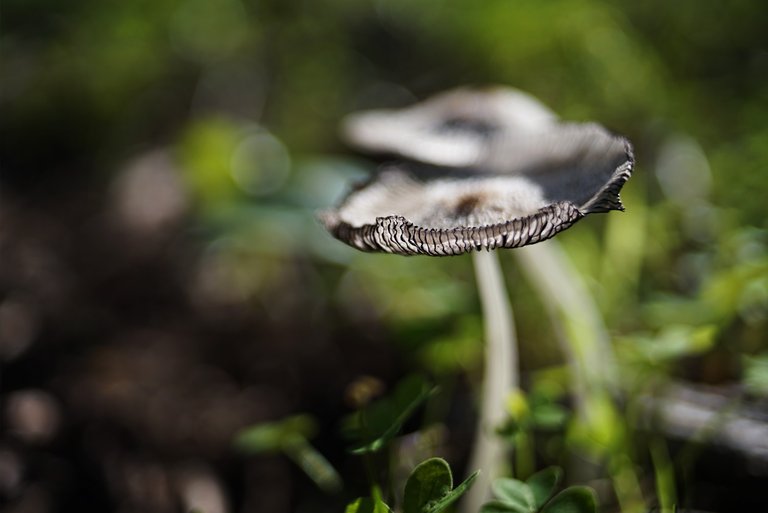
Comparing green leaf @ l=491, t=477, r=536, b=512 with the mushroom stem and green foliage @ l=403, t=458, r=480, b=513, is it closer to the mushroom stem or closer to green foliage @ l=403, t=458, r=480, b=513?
green foliage @ l=403, t=458, r=480, b=513

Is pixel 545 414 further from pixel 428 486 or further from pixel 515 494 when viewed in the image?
pixel 428 486

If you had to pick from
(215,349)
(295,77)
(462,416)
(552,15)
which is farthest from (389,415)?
(295,77)

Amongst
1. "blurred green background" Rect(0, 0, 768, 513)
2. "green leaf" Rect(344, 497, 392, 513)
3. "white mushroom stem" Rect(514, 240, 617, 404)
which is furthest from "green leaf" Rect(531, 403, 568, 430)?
"green leaf" Rect(344, 497, 392, 513)

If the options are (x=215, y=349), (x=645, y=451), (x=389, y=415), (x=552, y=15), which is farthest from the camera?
(x=552, y=15)

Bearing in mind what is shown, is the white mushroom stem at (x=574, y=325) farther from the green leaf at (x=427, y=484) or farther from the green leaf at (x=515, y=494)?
the green leaf at (x=427, y=484)

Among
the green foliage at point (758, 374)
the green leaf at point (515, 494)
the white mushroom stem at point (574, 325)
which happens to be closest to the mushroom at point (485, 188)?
the white mushroom stem at point (574, 325)

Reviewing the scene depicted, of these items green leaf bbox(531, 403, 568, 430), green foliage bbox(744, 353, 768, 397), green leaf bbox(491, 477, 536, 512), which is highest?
green foliage bbox(744, 353, 768, 397)

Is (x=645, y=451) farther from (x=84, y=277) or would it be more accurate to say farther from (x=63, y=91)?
(x=63, y=91)

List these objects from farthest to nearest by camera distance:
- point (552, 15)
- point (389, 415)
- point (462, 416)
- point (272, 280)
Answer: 1. point (552, 15)
2. point (272, 280)
3. point (462, 416)
4. point (389, 415)
